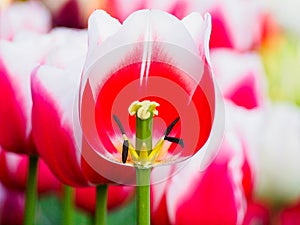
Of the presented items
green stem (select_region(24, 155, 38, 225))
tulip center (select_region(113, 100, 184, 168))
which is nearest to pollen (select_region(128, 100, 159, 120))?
tulip center (select_region(113, 100, 184, 168))

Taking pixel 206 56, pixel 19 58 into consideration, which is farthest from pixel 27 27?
pixel 206 56

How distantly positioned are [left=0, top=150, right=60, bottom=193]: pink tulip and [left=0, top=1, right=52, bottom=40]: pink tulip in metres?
0.09

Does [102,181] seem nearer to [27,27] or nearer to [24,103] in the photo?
[24,103]

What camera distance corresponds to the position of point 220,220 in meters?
0.51

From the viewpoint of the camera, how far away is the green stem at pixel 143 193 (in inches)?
17.1

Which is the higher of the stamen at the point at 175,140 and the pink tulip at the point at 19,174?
the stamen at the point at 175,140

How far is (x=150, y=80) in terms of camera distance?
0.46 meters

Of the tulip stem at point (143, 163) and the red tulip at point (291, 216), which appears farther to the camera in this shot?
the red tulip at point (291, 216)

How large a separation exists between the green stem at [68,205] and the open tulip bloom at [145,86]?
5.4 inches

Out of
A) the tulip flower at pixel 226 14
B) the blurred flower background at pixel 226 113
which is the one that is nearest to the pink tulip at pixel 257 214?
the blurred flower background at pixel 226 113

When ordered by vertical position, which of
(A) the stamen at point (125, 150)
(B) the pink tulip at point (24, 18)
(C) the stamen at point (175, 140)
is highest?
(B) the pink tulip at point (24, 18)

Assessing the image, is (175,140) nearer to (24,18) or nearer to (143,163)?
(143,163)

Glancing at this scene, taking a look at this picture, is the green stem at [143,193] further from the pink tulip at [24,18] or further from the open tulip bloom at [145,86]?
the pink tulip at [24,18]

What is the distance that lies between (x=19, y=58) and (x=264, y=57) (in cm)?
18
